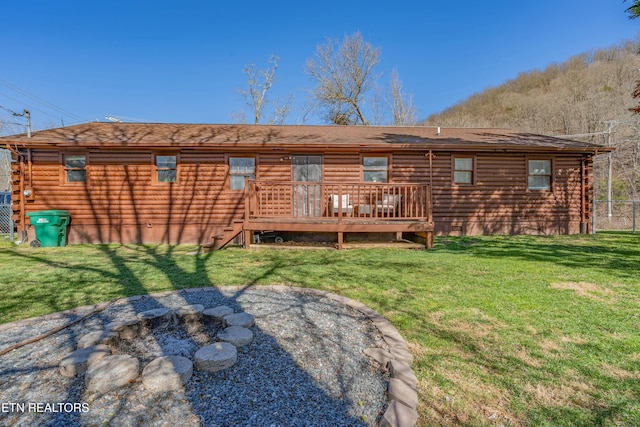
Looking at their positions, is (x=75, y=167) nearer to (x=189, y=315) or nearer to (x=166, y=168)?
(x=166, y=168)

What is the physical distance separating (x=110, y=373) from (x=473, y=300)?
3.46m

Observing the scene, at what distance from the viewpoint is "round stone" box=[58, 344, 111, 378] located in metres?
1.96

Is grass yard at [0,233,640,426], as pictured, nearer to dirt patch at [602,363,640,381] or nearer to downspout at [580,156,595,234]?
dirt patch at [602,363,640,381]

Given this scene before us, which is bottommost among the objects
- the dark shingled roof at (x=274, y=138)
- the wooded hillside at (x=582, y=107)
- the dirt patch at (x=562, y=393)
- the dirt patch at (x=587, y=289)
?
the dirt patch at (x=562, y=393)

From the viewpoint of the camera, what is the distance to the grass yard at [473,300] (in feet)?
5.98

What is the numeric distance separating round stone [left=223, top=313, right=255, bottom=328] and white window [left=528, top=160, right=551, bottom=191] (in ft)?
33.4

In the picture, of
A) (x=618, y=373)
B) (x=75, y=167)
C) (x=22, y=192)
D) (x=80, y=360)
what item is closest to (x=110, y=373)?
(x=80, y=360)

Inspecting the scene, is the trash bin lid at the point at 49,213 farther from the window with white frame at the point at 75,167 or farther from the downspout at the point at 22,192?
the window with white frame at the point at 75,167

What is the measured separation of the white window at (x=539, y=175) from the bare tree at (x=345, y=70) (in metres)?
14.4

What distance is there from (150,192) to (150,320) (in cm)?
710

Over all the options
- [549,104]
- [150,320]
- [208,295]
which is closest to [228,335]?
[150,320]

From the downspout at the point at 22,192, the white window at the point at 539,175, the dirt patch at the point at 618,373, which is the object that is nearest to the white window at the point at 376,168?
the white window at the point at 539,175

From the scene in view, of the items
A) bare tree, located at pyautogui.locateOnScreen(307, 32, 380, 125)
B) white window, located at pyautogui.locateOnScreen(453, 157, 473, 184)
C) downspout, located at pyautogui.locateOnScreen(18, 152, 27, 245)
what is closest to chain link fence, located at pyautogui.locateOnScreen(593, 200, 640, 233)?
white window, located at pyautogui.locateOnScreen(453, 157, 473, 184)

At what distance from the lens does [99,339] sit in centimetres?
230
